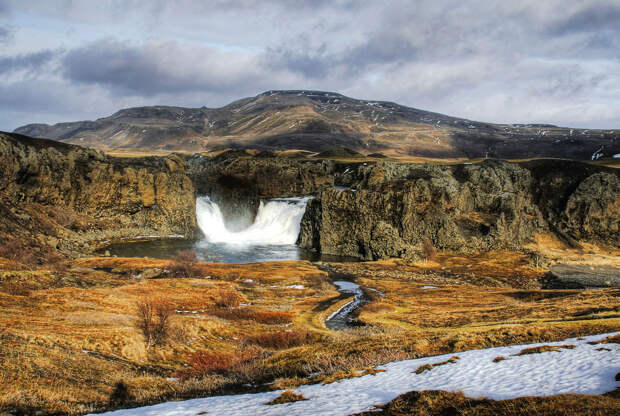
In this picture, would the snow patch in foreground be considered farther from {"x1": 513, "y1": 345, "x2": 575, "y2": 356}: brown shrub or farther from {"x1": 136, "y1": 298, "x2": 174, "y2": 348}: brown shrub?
{"x1": 136, "y1": 298, "x2": 174, "y2": 348}: brown shrub

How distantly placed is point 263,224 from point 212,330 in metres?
70.7

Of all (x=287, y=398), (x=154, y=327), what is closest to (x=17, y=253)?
(x=154, y=327)

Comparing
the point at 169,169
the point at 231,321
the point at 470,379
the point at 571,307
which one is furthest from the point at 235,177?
the point at 470,379

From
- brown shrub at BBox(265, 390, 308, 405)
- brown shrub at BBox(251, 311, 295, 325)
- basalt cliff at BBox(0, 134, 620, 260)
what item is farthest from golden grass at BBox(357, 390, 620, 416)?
basalt cliff at BBox(0, 134, 620, 260)

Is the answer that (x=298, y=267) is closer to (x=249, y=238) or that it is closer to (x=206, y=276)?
(x=206, y=276)

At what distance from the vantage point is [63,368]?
615 inches

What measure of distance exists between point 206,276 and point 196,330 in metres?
27.0

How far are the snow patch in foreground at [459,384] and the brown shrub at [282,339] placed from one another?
1164 centimetres

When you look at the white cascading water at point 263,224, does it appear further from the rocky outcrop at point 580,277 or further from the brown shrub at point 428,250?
the rocky outcrop at point 580,277

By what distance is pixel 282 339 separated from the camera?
26.4 metres

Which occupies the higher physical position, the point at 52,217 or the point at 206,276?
the point at 52,217

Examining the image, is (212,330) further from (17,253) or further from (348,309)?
(17,253)

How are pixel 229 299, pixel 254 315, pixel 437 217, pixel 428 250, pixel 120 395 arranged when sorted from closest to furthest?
pixel 120 395 < pixel 254 315 < pixel 229 299 < pixel 428 250 < pixel 437 217

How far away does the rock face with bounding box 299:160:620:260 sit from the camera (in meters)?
76.6
